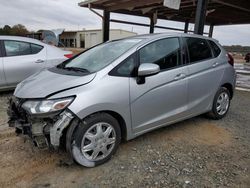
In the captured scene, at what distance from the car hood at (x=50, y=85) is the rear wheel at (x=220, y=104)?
2527mm

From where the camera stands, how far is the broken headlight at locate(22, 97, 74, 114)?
2.40 m

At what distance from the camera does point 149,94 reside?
3.02 metres

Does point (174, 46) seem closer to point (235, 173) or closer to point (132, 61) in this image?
point (132, 61)

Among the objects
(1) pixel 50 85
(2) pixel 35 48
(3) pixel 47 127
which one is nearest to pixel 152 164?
(3) pixel 47 127

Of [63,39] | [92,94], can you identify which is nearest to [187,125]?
[92,94]

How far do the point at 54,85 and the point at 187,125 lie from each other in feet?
8.20

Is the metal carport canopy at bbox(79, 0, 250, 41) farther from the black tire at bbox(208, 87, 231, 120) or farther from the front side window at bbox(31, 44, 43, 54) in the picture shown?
the front side window at bbox(31, 44, 43, 54)

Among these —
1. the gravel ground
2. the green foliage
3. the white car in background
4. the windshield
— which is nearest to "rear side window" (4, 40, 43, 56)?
the white car in background

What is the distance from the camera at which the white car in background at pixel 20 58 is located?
17.4ft

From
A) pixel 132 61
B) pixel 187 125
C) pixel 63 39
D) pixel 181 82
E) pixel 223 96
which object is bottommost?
pixel 63 39

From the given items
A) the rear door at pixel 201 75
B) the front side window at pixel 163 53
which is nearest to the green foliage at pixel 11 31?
the rear door at pixel 201 75

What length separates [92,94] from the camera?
8.31ft

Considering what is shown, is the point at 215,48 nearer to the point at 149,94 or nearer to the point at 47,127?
the point at 149,94

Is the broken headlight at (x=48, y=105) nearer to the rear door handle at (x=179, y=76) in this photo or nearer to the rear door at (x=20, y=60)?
the rear door handle at (x=179, y=76)
